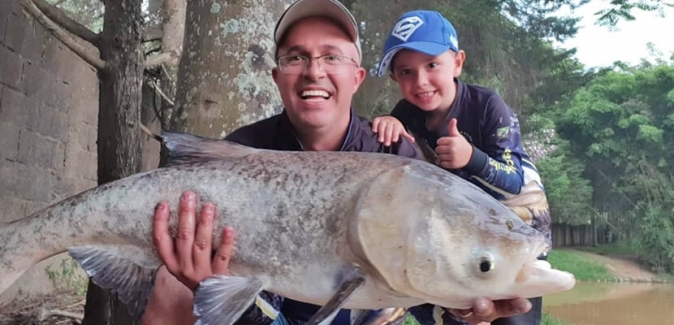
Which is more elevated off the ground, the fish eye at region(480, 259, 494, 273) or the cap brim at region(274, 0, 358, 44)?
the cap brim at region(274, 0, 358, 44)

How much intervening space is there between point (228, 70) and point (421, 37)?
41.5 inches

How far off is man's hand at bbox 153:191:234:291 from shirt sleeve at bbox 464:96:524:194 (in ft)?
4.07

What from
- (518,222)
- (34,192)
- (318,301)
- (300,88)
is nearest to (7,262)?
(318,301)

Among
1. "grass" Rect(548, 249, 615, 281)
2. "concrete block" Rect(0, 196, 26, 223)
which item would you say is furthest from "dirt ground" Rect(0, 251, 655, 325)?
"grass" Rect(548, 249, 615, 281)

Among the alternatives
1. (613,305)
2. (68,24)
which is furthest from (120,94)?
(613,305)

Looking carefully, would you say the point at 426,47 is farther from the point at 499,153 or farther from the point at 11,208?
the point at 11,208

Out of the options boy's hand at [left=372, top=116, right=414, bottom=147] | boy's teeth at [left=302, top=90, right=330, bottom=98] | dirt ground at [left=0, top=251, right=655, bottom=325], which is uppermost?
boy's teeth at [left=302, top=90, right=330, bottom=98]

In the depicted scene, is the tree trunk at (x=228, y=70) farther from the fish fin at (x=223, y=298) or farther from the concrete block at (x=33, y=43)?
the concrete block at (x=33, y=43)

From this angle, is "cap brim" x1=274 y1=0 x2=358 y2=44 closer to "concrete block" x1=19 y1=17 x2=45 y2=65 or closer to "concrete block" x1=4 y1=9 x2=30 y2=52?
"concrete block" x1=4 y1=9 x2=30 y2=52

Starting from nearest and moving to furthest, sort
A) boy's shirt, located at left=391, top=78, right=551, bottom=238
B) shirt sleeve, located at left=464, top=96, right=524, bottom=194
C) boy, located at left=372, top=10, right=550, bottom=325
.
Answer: shirt sleeve, located at left=464, top=96, right=524, bottom=194, boy's shirt, located at left=391, top=78, right=551, bottom=238, boy, located at left=372, top=10, right=550, bottom=325

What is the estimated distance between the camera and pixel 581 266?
31703mm

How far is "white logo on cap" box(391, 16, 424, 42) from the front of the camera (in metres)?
3.46

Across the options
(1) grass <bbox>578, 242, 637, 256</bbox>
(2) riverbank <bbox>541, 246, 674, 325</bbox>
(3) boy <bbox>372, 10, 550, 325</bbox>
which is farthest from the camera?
(1) grass <bbox>578, 242, 637, 256</bbox>

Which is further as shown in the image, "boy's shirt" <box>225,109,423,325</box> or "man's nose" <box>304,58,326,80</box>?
"boy's shirt" <box>225,109,423,325</box>
